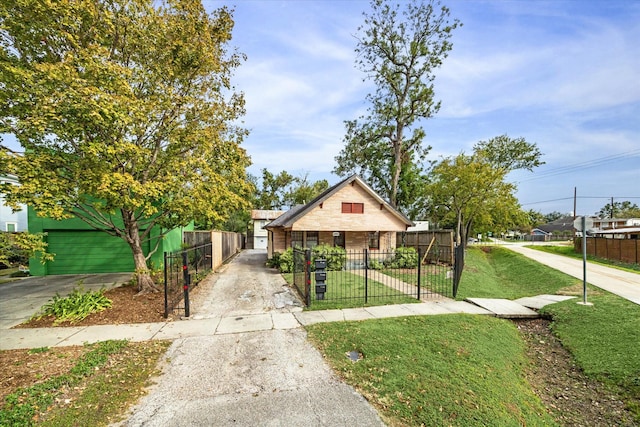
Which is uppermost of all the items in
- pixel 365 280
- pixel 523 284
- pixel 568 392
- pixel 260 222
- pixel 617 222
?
pixel 260 222

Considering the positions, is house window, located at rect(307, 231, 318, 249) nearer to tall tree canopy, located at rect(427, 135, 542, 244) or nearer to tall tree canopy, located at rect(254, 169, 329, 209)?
tall tree canopy, located at rect(427, 135, 542, 244)

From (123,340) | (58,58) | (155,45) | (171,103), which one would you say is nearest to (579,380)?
(123,340)

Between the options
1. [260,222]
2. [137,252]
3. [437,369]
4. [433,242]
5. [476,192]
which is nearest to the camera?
[437,369]

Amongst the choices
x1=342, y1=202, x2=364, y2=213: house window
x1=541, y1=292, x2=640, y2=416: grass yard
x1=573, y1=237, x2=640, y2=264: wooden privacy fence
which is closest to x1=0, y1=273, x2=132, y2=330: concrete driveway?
x1=342, y1=202, x2=364, y2=213: house window

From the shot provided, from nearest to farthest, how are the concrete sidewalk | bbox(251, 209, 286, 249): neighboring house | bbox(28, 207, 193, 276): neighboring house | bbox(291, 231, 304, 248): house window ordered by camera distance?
1. the concrete sidewalk
2. bbox(28, 207, 193, 276): neighboring house
3. bbox(291, 231, 304, 248): house window
4. bbox(251, 209, 286, 249): neighboring house

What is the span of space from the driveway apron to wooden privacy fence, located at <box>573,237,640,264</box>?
23724mm

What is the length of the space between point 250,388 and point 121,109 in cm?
701

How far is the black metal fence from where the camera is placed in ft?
24.4

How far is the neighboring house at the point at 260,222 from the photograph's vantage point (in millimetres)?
36031

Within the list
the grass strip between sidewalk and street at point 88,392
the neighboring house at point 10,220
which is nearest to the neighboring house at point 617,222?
the grass strip between sidewalk and street at point 88,392

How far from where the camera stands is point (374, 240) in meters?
18.7

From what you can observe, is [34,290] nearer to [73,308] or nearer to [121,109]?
[73,308]

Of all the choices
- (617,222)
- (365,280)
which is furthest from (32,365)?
Result: (617,222)

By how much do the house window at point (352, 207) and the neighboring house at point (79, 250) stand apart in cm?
978
